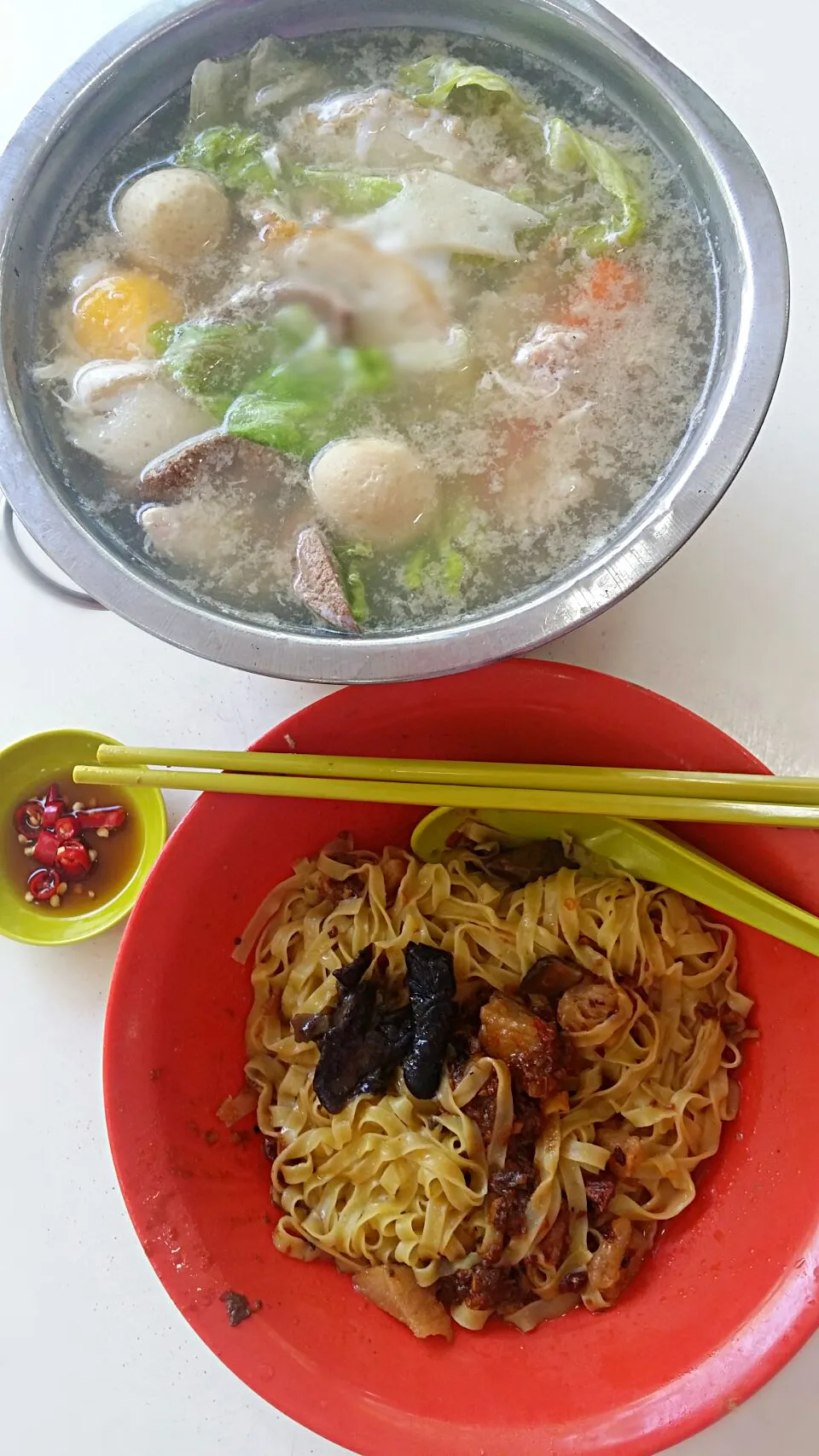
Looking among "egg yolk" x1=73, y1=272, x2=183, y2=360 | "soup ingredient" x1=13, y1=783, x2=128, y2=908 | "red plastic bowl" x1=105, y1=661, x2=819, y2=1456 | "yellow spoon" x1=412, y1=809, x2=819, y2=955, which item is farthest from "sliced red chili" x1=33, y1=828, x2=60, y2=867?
"egg yolk" x1=73, y1=272, x2=183, y2=360

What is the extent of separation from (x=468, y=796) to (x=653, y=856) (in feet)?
1.31

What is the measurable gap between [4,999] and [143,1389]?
0.78 meters

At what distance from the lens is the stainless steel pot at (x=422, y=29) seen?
153 cm

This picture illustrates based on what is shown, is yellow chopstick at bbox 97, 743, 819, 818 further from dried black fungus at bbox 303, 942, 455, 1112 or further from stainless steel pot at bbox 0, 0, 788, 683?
dried black fungus at bbox 303, 942, 455, 1112

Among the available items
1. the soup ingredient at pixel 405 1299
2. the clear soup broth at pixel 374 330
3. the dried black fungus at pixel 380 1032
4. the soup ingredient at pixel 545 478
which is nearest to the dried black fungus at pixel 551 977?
the dried black fungus at pixel 380 1032

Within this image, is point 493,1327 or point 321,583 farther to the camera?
point 493,1327

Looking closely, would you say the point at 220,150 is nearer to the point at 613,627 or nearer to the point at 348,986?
the point at 613,627

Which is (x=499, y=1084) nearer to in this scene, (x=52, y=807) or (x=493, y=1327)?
(x=493, y=1327)

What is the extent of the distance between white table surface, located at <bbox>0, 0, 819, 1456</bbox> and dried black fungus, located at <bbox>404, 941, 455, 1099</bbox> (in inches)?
23.6

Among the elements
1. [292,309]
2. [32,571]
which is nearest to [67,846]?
[32,571]

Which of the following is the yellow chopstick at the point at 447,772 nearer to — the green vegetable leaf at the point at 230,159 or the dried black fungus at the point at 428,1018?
the dried black fungus at the point at 428,1018

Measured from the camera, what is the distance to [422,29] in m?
1.97

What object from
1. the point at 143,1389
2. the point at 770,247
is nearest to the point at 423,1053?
the point at 143,1389

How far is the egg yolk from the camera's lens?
6.07 feet
